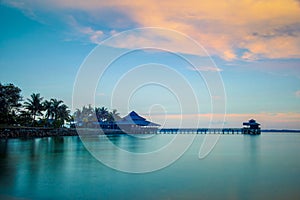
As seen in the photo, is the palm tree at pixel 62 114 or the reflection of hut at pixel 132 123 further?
the reflection of hut at pixel 132 123

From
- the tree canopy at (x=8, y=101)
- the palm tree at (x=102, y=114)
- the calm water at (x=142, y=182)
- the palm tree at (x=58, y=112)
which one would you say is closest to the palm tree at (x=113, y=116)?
the palm tree at (x=102, y=114)

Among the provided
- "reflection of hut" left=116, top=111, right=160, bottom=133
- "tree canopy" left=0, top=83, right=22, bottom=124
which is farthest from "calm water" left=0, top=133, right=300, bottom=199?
"reflection of hut" left=116, top=111, right=160, bottom=133

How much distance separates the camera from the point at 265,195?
9641mm

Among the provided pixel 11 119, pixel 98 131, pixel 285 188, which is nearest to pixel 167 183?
pixel 285 188

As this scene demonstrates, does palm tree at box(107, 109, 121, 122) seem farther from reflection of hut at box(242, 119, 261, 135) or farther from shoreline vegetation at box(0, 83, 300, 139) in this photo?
reflection of hut at box(242, 119, 261, 135)

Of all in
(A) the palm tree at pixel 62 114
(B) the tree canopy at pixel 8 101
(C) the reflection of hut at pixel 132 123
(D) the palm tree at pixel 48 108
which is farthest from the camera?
(C) the reflection of hut at pixel 132 123

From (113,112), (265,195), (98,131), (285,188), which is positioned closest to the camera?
(265,195)

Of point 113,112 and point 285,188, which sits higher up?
point 113,112

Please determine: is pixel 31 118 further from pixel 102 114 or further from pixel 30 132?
pixel 102 114

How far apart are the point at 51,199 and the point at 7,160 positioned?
8.90 m

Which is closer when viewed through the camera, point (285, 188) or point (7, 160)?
point (285, 188)

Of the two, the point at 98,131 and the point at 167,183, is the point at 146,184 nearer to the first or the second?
the point at 167,183

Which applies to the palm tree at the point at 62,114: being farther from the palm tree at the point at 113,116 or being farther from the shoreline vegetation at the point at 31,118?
the palm tree at the point at 113,116

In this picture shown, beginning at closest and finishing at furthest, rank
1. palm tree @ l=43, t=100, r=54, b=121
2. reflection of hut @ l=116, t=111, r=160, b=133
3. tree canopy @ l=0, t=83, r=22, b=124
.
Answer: tree canopy @ l=0, t=83, r=22, b=124
palm tree @ l=43, t=100, r=54, b=121
reflection of hut @ l=116, t=111, r=160, b=133
